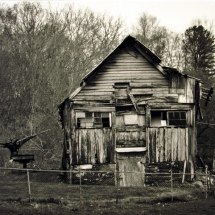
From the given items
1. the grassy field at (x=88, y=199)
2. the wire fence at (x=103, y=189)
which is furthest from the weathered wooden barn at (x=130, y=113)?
the grassy field at (x=88, y=199)

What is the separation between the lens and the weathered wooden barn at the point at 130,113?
64.2ft

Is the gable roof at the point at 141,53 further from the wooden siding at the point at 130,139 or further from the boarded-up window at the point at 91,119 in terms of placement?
the wooden siding at the point at 130,139

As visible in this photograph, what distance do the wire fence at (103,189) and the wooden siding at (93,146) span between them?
86 cm

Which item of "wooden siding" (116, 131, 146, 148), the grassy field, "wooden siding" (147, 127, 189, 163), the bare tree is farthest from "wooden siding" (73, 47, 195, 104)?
the bare tree

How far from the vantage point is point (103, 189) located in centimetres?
1742

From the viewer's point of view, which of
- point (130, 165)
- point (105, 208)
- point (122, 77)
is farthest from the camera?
point (130, 165)

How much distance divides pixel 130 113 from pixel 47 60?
20.4m

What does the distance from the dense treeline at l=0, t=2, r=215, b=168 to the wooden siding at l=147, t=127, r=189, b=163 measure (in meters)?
10.9

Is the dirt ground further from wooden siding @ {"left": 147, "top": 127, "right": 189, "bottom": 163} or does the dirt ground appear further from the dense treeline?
the dense treeline

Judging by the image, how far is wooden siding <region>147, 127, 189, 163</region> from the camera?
19578mm

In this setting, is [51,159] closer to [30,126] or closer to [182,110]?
[30,126]

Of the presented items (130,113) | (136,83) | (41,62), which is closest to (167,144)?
(130,113)

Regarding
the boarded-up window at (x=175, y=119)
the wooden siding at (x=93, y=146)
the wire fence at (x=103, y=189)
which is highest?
the boarded-up window at (x=175, y=119)

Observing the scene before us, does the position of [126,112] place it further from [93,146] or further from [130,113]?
[93,146]
